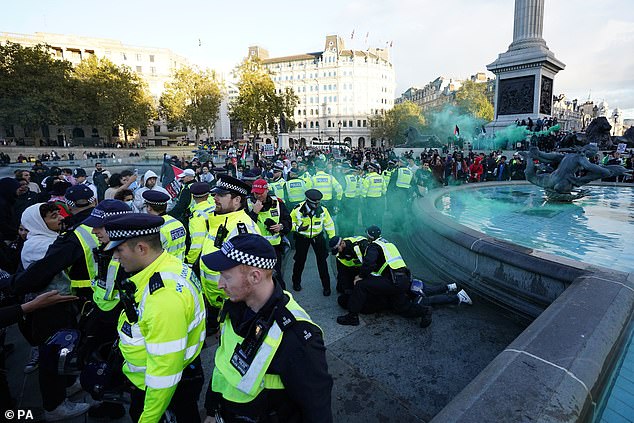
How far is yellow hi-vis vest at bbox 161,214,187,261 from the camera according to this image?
151 inches

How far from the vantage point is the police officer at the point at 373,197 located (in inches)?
406

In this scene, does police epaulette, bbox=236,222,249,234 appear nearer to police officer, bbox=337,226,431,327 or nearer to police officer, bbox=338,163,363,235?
police officer, bbox=337,226,431,327

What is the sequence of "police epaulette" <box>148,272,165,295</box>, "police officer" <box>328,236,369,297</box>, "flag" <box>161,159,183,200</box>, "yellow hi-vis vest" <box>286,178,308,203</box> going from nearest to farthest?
1. "police epaulette" <box>148,272,165,295</box>
2. "police officer" <box>328,236,369,297</box>
3. "yellow hi-vis vest" <box>286,178,308,203</box>
4. "flag" <box>161,159,183,200</box>

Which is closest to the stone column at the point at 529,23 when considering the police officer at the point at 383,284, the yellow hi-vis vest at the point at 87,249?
the police officer at the point at 383,284

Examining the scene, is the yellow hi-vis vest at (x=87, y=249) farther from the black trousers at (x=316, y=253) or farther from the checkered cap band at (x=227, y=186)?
the black trousers at (x=316, y=253)

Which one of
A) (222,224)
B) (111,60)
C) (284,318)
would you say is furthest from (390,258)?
(111,60)

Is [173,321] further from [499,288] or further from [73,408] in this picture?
[499,288]

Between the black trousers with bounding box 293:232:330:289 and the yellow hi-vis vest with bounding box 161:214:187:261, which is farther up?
the yellow hi-vis vest with bounding box 161:214:187:261

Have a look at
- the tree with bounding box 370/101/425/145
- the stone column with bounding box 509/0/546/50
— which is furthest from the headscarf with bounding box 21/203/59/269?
the tree with bounding box 370/101/425/145

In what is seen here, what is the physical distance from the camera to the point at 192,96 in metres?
51.4

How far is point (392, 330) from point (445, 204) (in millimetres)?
6953

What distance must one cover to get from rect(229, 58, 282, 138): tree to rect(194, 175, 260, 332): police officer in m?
41.4

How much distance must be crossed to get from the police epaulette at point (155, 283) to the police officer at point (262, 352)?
46 cm

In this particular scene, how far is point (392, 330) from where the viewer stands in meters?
4.69
